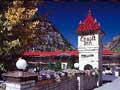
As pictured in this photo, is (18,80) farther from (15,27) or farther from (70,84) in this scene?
(70,84)

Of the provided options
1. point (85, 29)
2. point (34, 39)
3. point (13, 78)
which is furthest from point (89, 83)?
point (13, 78)

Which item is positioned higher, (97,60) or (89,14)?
(89,14)

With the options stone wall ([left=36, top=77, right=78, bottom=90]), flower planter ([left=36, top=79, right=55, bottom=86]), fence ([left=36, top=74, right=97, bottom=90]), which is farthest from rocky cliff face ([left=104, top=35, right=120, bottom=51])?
flower planter ([left=36, top=79, right=55, bottom=86])

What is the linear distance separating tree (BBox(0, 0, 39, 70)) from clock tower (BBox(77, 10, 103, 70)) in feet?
40.3

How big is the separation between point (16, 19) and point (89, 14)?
14.4m

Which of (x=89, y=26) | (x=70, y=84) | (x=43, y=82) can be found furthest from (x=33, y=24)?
(x=89, y=26)

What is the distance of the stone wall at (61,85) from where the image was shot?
1072 centimetres

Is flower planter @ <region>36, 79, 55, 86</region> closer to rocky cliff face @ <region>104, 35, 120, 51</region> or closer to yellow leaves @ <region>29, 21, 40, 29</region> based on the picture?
yellow leaves @ <region>29, 21, 40, 29</region>

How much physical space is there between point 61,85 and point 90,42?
14.1m

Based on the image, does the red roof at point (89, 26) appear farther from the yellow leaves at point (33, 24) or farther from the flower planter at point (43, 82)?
the flower planter at point (43, 82)

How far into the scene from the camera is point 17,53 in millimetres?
14898

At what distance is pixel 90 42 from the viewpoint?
88.8 feet

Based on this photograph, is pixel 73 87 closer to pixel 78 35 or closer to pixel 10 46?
pixel 10 46

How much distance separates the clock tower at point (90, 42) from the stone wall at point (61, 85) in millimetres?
11098
